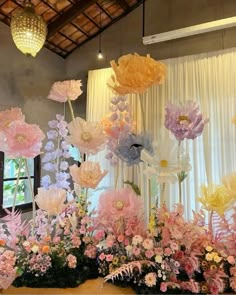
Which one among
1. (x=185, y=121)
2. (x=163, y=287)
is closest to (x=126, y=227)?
(x=163, y=287)

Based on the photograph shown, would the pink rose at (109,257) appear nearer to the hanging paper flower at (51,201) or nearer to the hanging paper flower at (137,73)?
the hanging paper flower at (51,201)

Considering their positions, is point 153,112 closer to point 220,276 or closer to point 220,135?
point 220,135

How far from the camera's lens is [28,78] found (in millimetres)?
5090

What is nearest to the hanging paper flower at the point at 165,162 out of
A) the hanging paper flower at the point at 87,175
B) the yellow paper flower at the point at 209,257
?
the hanging paper flower at the point at 87,175

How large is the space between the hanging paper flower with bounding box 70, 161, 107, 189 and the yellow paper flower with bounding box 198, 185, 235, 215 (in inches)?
19.6

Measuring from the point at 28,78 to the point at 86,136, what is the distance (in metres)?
4.12

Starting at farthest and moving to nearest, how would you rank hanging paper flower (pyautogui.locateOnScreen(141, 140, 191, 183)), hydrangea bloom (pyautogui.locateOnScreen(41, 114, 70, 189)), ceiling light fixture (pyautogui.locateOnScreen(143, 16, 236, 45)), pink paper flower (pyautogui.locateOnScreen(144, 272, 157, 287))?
ceiling light fixture (pyautogui.locateOnScreen(143, 16, 236, 45)) → hydrangea bloom (pyautogui.locateOnScreen(41, 114, 70, 189)) → hanging paper flower (pyautogui.locateOnScreen(141, 140, 191, 183)) → pink paper flower (pyautogui.locateOnScreen(144, 272, 157, 287))

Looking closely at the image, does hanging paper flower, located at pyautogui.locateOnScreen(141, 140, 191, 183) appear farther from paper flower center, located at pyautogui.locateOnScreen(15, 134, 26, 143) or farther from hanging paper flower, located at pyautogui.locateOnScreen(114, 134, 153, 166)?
paper flower center, located at pyautogui.locateOnScreen(15, 134, 26, 143)

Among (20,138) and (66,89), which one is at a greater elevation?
(66,89)

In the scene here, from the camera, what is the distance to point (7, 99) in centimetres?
457

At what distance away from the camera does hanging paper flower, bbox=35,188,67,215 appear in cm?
135

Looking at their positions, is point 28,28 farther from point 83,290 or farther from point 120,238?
point 83,290

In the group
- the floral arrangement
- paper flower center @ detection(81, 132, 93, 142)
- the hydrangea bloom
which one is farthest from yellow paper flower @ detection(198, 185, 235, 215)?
the hydrangea bloom

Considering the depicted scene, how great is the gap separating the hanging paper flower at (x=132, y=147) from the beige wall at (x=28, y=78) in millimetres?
3613
